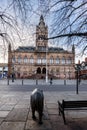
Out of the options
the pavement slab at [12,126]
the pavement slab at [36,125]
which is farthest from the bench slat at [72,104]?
the pavement slab at [12,126]

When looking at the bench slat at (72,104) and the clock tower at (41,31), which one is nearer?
the bench slat at (72,104)

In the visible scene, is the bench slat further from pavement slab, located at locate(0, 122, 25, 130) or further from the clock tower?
the clock tower

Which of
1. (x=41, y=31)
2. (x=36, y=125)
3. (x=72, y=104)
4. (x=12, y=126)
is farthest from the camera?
(x=41, y=31)

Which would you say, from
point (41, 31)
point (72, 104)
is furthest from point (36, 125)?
point (41, 31)

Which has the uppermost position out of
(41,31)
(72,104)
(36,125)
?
(41,31)

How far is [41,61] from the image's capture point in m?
128

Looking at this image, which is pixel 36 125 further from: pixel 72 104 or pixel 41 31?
pixel 41 31

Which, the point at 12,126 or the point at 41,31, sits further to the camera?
the point at 41,31

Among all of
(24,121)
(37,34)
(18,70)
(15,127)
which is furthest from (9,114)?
(18,70)

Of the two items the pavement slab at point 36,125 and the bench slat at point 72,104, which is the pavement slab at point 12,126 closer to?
the pavement slab at point 36,125

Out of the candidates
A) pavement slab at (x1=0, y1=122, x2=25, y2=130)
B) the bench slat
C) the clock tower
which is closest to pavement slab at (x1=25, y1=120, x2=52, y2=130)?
pavement slab at (x1=0, y1=122, x2=25, y2=130)

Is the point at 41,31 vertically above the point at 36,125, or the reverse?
the point at 41,31

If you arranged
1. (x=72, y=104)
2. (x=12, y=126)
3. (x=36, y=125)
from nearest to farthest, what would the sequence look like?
(x=12, y=126) → (x=36, y=125) → (x=72, y=104)

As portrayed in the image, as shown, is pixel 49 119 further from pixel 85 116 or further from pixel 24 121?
pixel 85 116
